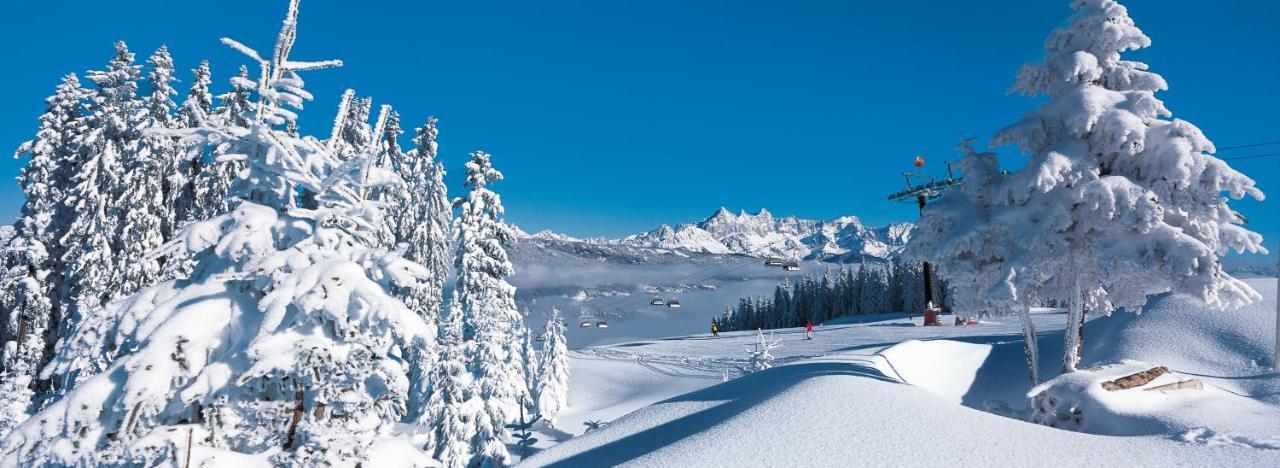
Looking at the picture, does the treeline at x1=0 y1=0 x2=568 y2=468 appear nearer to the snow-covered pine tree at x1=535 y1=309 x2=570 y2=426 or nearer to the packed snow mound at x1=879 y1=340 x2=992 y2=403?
the packed snow mound at x1=879 y1=340 x2=992 y2=403

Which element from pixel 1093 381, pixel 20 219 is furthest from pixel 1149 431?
pixel 20 219

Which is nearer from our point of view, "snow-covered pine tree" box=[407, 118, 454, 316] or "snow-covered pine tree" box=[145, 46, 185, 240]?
"snow-covered pine tree" box=[145, 46, 185, 240]

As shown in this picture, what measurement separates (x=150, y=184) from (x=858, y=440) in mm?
24302

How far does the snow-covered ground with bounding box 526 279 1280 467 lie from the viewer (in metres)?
9.20

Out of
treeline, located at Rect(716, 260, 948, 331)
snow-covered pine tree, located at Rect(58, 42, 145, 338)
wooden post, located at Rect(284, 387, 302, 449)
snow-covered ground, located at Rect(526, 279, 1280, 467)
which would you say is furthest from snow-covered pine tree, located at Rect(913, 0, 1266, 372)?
treeline, located at Rect(716, 260, 948, 331)

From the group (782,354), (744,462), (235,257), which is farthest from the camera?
(782,354)

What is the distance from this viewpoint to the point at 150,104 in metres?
22.4

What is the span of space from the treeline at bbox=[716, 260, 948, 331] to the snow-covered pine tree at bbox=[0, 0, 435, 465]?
98.5 m

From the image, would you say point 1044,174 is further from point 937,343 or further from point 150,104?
point 150,104

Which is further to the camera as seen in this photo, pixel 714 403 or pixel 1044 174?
pixel 714 403

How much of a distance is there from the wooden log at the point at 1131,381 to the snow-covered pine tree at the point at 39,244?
32540mm

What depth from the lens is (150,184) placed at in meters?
21.8

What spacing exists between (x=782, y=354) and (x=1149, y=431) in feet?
98.5

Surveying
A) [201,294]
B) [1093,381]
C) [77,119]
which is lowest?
[1093,381]
